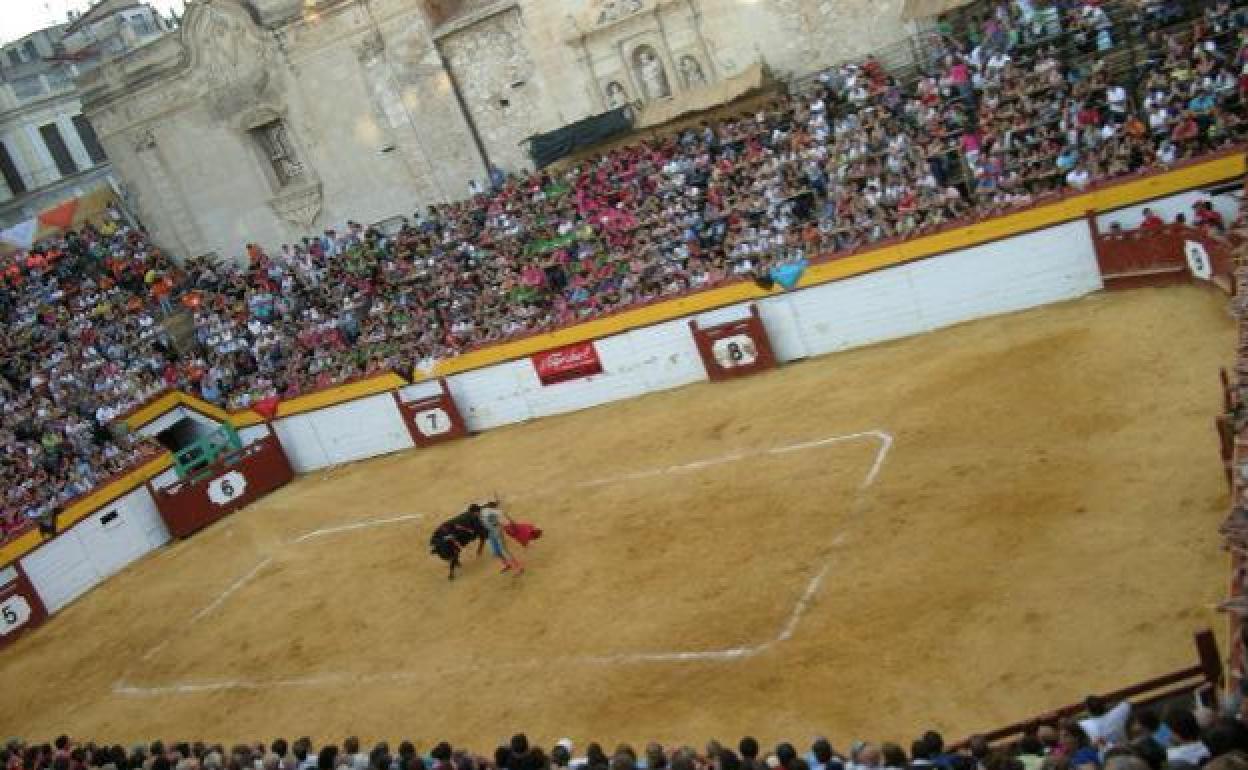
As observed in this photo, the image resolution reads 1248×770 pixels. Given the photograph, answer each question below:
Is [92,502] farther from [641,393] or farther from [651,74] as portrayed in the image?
[651,74]

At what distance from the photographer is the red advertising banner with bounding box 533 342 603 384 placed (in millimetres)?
27297

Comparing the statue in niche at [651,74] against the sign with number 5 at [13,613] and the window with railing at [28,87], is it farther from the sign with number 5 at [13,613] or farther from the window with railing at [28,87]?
the window with railing at [28,87]

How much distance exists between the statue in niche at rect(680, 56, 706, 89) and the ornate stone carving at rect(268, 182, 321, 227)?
1486cm

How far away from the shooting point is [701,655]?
14.5m

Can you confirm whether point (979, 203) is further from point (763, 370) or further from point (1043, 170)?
point (763, 370)

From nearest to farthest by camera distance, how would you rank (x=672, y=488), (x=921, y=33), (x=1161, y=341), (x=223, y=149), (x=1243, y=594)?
(x=1243, y=594) < (x=1161, y=341) < (x=672, y=488) < (x=921, y=33) < (x=223, y=149)

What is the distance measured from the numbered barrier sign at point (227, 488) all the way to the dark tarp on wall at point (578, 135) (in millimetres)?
12425

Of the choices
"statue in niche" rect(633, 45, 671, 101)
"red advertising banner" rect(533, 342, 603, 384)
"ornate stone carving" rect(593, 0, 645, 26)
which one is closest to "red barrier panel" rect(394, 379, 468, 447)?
"red advertising banner" rect(533, 342, 603, 384)

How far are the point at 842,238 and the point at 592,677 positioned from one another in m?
13.4

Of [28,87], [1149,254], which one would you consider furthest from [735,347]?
[28,87]

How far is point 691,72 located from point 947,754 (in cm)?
2570

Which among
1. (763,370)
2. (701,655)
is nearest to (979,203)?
(763,370)

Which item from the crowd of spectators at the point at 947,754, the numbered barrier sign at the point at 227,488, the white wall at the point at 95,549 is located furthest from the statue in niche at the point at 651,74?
the crowd of spectators at the point at 947,754

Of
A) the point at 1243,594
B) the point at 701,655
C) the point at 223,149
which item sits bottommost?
the point at 701,655
